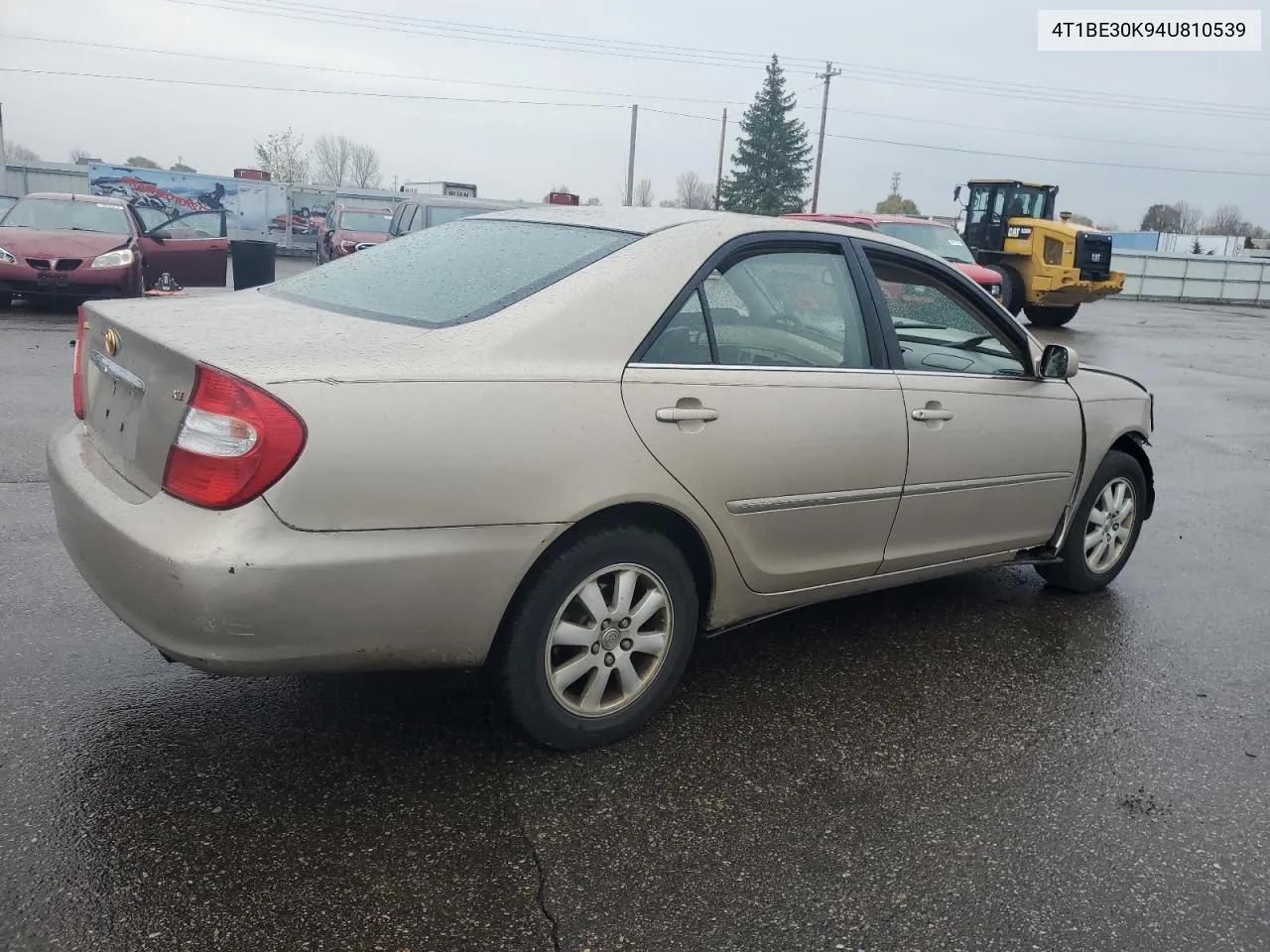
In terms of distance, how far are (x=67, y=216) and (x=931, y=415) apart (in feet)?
43.1

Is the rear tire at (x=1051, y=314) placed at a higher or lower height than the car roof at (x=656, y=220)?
lower

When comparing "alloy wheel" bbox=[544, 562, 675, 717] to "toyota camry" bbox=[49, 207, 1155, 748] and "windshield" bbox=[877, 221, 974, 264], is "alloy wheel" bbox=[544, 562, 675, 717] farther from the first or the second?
"windshield" bbox=[877, 221, 974, 264]

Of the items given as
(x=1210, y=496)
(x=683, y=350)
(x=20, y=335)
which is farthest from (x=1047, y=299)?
(x=683, y=350)

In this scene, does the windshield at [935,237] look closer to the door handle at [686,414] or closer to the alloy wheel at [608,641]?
the door handle at [686,414]

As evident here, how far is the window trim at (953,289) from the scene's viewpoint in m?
3.81

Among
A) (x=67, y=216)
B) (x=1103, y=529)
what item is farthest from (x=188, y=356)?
(x=67, y=216)

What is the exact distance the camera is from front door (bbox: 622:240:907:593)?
3121 mm

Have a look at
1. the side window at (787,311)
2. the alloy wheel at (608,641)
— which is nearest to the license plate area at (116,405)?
the alloy wheel at (608,641)

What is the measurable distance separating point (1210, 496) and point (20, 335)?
11.3 metres

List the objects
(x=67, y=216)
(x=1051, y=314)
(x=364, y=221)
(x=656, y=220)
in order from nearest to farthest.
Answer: (x=656, y=220) < (x=67, y=216) < (x=1051, y=314) < (x=364, y=221)

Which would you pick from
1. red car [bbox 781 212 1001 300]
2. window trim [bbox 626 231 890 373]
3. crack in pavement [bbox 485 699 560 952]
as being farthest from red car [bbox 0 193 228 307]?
crack in pavement [bbox 485 699 560 952]

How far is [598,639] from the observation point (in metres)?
3.05

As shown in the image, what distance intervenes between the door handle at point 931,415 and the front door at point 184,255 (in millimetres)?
12804

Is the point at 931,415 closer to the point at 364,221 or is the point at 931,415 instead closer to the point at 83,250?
the point at 83,250
